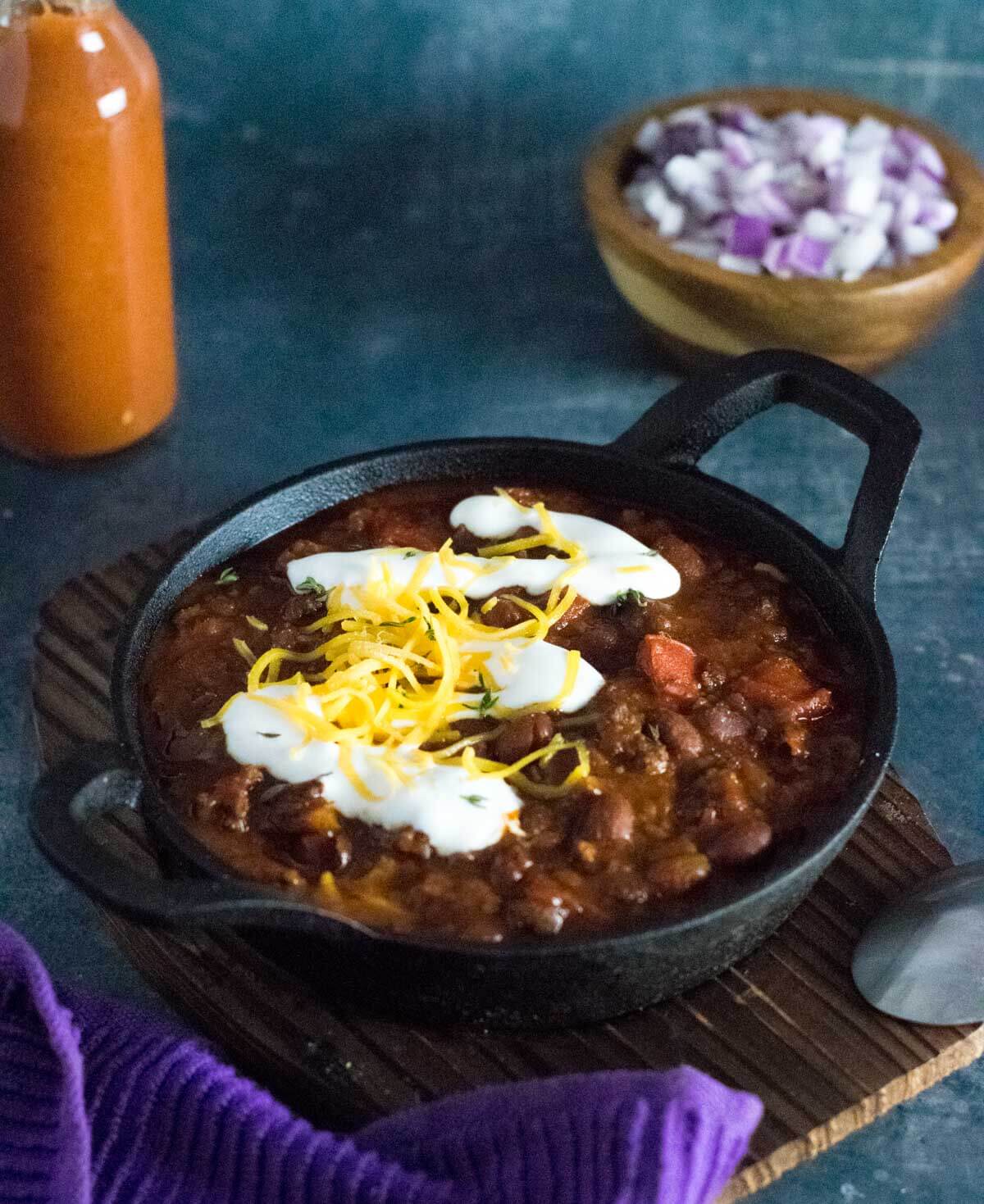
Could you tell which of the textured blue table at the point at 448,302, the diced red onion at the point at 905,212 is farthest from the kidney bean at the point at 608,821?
the diced red onion at the point at 905,212

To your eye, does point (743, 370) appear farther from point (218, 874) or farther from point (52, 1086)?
point (52, 1086)

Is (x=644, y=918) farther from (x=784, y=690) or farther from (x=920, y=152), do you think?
(x=920, y=152)

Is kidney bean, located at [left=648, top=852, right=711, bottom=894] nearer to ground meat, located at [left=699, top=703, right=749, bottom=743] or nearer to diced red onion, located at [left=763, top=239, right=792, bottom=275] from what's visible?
ground meat, located at [left=699, top=703, right=749, bottom=743]

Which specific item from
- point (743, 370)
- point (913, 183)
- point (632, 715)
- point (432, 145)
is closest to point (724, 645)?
point (632, 715)

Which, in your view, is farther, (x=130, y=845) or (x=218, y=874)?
(x=130, y=845)

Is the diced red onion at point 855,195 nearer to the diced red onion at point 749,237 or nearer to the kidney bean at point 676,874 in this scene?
the diced red onion at point 749,237
